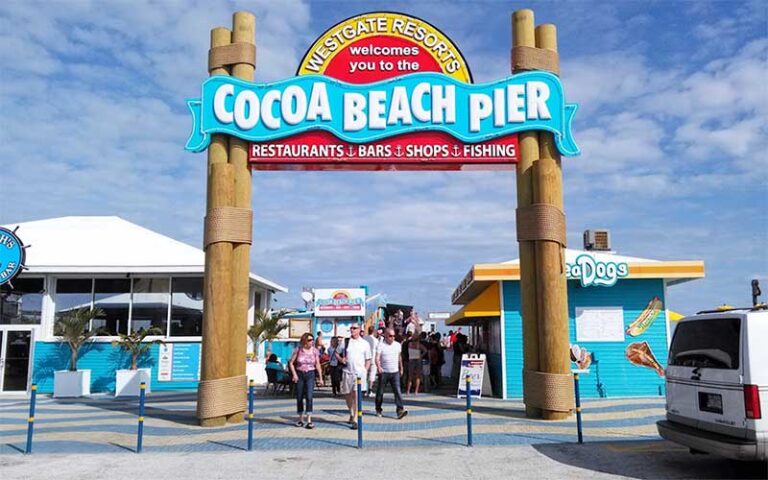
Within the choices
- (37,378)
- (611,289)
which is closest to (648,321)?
(611,289)

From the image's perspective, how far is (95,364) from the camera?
17422mm

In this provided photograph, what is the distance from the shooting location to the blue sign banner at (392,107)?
11.9 meters

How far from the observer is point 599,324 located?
49.5 feet

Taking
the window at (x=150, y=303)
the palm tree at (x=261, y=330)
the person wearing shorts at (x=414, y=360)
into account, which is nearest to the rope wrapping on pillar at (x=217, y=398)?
the person wearing shorts at (x=414, y=360)

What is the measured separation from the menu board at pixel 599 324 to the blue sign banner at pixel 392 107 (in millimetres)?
4947

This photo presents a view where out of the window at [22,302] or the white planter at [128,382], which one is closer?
the white planter at [128,382]

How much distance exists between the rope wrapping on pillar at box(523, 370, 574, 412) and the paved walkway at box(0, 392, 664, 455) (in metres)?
0.31

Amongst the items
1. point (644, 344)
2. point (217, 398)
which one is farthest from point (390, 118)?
point (644, 344)

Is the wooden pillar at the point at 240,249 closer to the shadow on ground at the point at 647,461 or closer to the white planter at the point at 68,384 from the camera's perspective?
the shadow on ground at the point at 647,461

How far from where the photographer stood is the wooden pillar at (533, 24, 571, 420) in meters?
11.2

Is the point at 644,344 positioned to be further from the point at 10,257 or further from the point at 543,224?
the point at 10,257

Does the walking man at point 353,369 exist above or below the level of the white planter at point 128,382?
above

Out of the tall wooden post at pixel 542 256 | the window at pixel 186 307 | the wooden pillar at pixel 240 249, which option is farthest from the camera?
the window at pixel 186 307

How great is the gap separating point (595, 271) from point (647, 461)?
7.21 m
